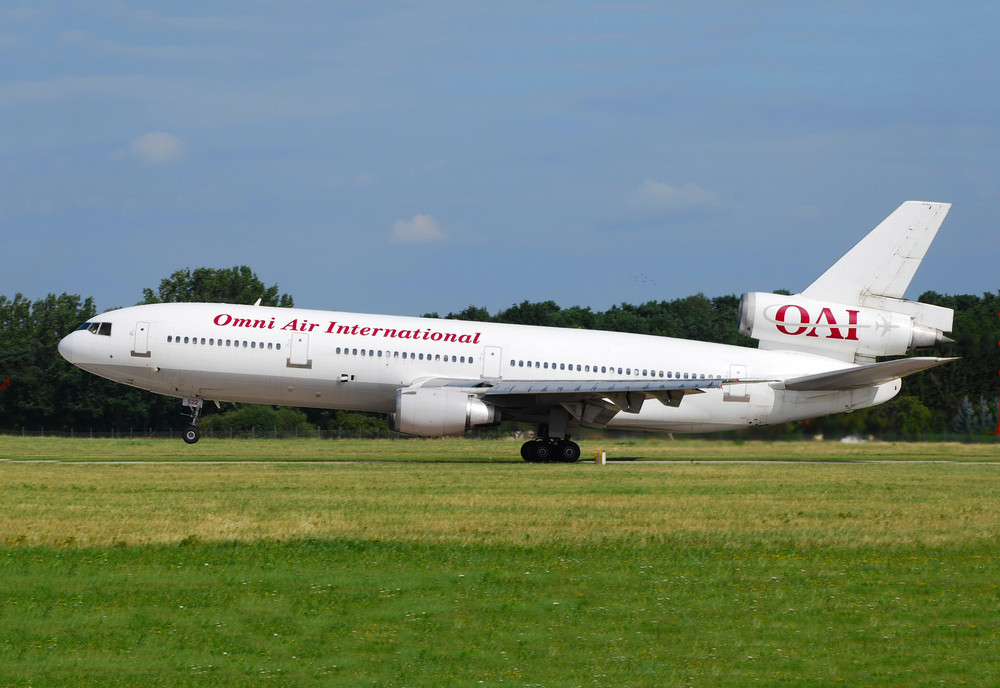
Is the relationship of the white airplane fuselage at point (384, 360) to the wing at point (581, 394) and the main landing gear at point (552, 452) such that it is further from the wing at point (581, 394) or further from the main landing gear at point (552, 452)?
the main landing gear at point (552, 452)

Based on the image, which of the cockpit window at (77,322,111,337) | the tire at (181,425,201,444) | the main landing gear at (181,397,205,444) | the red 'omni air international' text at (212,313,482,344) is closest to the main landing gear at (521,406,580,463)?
the red 'omni air international' text at (212,313,482,344)

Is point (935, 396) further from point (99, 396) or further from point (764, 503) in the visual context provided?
point (99, 396)

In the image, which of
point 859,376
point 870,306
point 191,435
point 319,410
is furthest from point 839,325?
point 319,410

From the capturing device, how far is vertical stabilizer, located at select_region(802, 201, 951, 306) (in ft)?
117

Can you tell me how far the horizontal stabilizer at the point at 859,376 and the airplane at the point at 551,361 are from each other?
0.06m

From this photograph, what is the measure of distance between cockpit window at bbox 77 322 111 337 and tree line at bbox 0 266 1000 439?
67.3 feet

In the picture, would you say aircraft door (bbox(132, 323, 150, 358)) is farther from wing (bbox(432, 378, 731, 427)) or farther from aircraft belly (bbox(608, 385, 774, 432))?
aircraft belly (bbox(608, 385, 774, 432))

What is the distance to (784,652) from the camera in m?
9.87

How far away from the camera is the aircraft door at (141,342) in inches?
1315

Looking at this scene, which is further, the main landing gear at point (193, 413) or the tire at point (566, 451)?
the main landing gear at point (193, 413)

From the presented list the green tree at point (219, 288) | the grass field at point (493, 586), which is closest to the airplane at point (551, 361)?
the grass field at point (493, 586)

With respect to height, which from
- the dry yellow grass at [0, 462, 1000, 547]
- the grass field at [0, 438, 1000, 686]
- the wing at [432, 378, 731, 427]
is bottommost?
the grass field at [0, 438, 1000, 686]

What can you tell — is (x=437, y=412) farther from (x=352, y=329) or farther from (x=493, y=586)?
(x=493, y=586)

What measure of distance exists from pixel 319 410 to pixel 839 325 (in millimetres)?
40452
